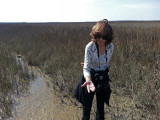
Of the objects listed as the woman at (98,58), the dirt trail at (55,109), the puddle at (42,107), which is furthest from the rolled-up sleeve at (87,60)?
the puddle at (42,107)

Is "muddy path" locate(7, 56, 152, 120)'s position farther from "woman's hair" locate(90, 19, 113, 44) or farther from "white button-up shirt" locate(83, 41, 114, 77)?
"woman's hair" locate(90, 19, 113, 44)

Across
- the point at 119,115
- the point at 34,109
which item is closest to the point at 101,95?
the point at 119,115

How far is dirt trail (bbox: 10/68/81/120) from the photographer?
295 cm

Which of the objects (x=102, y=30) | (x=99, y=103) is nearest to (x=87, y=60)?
(x=102, y=30)

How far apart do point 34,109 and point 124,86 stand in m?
2.23

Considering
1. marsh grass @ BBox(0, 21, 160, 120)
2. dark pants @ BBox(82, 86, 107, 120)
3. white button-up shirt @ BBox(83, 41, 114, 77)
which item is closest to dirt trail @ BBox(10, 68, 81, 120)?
marsh grass @ BBox(0, 21, 160, 120)

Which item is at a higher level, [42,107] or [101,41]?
[101,41]

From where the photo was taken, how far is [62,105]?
10.8 ft

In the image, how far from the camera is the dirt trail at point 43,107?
116 inches

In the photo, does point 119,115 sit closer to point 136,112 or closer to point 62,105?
point 136,112

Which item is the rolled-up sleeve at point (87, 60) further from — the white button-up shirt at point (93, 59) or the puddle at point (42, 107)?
the puddle at point (42, 107)

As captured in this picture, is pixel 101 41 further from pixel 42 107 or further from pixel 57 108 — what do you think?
pixel 42 107

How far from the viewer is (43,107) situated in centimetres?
328

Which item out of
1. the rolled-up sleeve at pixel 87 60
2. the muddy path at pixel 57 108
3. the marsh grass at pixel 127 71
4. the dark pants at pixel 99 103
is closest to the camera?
the rolled-up sleeve at pixel 87 60
